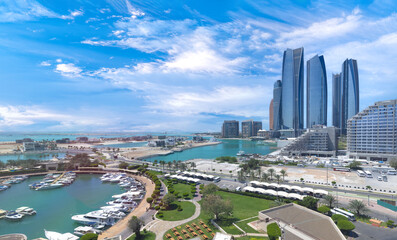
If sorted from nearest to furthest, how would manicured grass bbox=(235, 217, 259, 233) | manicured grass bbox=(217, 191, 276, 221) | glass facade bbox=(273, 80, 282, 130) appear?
manicured grass bbox=(235, 217, 259, 233) → manicured grass bbox=(217, 191, 276, 221) → glass facade bbox=(273, 80, 282, 130)

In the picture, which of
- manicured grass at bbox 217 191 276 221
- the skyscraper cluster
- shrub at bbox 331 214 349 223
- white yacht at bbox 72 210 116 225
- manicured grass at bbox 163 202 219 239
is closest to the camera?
manicured grass at bbox 163 202 219 239

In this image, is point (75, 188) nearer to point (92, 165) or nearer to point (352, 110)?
point (92, 165)

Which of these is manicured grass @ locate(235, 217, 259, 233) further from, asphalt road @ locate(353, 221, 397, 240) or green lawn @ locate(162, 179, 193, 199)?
green lawn @ locate(162, 179, 193, 199)

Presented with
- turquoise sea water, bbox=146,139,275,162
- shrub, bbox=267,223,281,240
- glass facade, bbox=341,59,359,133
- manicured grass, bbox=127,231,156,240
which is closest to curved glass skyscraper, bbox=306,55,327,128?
glass facade, bbox=341,59,359,133

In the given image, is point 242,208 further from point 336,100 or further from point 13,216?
point 336,100

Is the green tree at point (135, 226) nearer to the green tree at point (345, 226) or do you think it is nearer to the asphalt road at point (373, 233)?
the green tree at point (345, 226)

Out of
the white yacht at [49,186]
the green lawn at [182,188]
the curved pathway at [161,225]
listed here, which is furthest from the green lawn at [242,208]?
the white yacht at [49,186]

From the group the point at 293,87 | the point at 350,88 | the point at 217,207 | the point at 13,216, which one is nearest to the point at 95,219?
the point at 13,216
